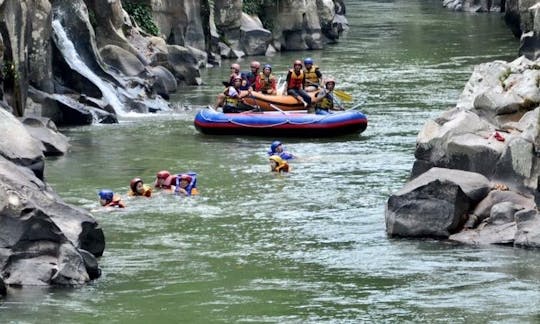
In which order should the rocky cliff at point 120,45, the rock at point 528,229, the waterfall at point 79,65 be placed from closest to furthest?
the rock at point 528,229
the rocky cliff at point 120,45
the waterfall at point 79,65

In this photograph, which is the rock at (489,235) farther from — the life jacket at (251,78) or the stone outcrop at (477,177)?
the life jacket at (251,78)

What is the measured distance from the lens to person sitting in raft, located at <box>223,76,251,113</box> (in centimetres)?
3094

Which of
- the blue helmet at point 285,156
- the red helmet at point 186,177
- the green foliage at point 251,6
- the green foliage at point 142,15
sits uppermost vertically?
the green foliage at point 142,15

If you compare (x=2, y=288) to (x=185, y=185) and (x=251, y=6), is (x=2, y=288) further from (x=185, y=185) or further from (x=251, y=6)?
(x=251, y=6)

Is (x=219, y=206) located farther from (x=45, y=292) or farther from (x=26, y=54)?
(x=26, y=54)

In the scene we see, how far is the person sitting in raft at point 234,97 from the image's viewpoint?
30.9 meters

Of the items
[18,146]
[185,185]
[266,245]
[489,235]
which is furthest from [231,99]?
[489,235]

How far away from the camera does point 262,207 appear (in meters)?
22.1

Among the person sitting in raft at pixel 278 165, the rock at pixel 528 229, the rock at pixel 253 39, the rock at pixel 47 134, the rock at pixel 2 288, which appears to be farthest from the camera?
the rock at pixel 253 39

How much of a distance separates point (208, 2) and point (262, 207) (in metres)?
26.1

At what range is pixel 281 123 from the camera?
29.9 meters

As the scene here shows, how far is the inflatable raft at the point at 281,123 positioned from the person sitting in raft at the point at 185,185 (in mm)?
6840

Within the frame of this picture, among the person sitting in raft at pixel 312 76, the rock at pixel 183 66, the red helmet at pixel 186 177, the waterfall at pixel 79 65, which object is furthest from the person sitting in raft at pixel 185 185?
the rock at pixel 183 66

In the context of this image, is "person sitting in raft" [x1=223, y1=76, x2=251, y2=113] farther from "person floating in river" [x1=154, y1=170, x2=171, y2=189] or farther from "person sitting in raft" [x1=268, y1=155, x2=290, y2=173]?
"person floating in river" [x1=154, y1=170, x2=171, y2=189]
